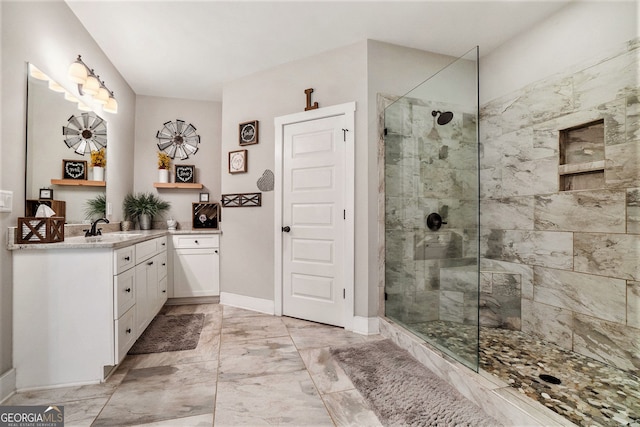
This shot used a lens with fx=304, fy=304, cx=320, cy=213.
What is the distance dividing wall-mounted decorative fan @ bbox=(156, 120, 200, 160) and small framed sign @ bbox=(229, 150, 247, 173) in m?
0.97

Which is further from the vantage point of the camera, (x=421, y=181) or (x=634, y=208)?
(x=421, y=181)

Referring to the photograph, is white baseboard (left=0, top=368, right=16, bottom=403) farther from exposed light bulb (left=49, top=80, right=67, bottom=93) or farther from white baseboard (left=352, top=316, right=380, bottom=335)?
white baseboard (left=352, top=316, right=380, bottom=335)

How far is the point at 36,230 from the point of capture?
1844 millimetres

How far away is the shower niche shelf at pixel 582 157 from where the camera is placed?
2150 millimetres

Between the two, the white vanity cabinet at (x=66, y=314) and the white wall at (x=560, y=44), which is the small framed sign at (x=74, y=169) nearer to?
the white vanity cabinet at (x=66, y=314)

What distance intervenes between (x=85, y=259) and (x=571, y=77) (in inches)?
144

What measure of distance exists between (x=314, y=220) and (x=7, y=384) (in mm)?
2337

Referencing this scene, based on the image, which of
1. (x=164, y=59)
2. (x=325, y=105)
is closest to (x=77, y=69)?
(x=164, y=59)

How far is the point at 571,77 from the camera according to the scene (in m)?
2.32

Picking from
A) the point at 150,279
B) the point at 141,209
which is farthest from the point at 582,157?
the point at 141,209

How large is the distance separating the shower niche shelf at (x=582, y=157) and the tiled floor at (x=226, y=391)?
2.09 m

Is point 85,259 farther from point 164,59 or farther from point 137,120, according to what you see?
point 137,120

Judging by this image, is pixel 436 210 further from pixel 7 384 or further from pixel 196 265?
pixel 7 384

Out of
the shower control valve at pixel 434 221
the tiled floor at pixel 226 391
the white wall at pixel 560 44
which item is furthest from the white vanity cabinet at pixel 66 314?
the white wall at pixel 560 44
